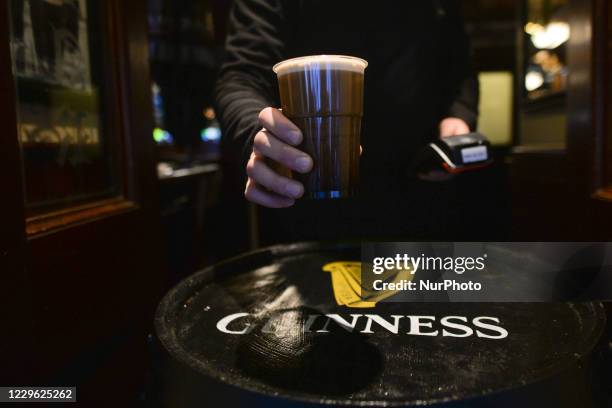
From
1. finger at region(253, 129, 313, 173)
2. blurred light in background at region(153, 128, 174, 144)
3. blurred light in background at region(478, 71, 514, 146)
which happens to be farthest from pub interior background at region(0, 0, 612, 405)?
blurred light in background at region(153, 128, 174, 144)

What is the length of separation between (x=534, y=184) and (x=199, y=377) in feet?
8.32

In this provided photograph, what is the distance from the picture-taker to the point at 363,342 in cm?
69

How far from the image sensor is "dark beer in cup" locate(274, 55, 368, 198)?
68 cm

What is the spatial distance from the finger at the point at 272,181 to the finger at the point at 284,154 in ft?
0.09

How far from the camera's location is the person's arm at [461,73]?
1.46 meters

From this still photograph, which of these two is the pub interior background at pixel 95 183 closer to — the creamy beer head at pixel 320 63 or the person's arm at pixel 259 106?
the person's arm at pixel 259 106

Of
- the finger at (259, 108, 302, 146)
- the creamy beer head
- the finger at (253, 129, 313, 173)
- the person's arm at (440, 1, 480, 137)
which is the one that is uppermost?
the person's arm at (440, 1, 480, 137)

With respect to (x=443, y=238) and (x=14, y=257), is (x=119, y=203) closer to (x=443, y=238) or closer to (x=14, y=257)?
(x=14, y=257)

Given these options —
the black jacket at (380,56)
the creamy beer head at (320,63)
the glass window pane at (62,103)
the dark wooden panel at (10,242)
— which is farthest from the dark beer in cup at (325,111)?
the glass window pane at (62,103)

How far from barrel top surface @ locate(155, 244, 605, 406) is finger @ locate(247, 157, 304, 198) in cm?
24

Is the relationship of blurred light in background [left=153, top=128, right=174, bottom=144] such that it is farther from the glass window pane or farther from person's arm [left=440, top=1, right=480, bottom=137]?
person's arm [left=440, top=1, right=480, bottom=137]

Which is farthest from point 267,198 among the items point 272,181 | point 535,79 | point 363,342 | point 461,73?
point 535,79

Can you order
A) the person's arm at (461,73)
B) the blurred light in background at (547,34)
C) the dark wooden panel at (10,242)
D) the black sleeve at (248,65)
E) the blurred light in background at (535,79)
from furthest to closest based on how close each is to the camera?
the blurred light in background at (535,79), the blurred light in background at (547,34), the person's arm at (461,73), the black sleeve at (248,65), the dark wooden panel at (10,242)

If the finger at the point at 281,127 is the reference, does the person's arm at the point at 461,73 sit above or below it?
above
